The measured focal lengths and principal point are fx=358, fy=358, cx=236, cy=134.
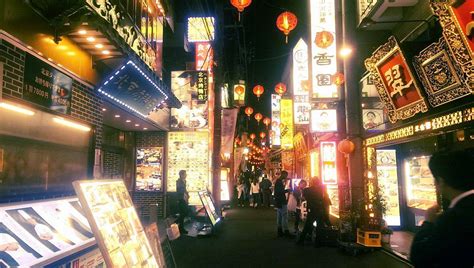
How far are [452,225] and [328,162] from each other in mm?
13479

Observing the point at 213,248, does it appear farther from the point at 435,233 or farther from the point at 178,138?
the point at 435,233

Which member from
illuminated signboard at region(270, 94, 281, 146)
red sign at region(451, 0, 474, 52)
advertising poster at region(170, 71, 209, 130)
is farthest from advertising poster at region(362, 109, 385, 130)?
illuminated signboard at region(270, 94, 281, 146)

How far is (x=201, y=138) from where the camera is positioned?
57.4ft

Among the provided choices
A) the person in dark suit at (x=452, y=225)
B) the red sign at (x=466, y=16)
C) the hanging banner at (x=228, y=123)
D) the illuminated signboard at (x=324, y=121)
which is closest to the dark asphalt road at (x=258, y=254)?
the illuminated signboard at (x=324, y=121)

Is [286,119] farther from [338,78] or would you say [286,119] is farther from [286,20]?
[286,20]

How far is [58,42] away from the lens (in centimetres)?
661

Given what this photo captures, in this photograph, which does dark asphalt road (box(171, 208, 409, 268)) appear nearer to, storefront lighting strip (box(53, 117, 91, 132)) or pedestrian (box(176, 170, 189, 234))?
pedestrian (box(176, 170, 189, 234))

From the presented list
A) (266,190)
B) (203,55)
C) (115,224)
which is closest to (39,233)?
(115,224)

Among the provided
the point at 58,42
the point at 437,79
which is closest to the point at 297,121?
the point at 437,79

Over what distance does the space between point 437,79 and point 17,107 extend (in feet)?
26.8

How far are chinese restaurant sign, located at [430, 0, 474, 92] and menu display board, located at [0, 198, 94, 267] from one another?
7.00 m

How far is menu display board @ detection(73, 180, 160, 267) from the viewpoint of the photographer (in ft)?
11.6

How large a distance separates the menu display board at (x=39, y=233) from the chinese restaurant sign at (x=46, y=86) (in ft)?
5.93

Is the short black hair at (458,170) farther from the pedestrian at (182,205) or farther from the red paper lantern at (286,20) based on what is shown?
the pedestrian at (182,205)
